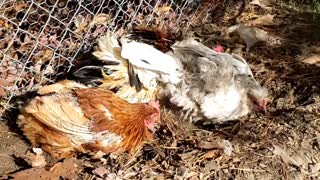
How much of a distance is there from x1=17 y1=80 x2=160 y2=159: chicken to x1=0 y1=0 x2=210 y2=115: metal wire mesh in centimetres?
20

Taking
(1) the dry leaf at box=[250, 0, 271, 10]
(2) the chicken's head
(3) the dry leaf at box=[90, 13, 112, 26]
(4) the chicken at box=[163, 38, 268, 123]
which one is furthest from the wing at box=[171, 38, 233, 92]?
(1) the dry leaf at box=[250, 0, 271, 10]

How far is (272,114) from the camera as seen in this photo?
3697 mm

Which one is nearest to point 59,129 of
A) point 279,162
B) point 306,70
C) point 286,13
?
point 279,162

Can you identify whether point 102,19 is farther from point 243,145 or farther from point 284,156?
point 284,156

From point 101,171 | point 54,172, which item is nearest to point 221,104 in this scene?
point 101,171

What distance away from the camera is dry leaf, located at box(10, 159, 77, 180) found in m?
3.16

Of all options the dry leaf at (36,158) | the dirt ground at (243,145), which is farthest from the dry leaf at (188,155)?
the dry leaf at (36,158)

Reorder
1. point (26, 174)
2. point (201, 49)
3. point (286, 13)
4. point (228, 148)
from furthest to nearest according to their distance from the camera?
point (286, 13), point (201, 49), point (228, 148), point (26, 174)

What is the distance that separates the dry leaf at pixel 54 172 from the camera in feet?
10.4

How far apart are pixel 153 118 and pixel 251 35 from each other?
3.89 ft

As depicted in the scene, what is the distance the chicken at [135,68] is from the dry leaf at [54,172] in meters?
0.50

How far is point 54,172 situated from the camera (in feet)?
10.5

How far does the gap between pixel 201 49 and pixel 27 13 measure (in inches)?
41.6

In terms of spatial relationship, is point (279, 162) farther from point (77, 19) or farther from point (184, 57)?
point (77, 19)
